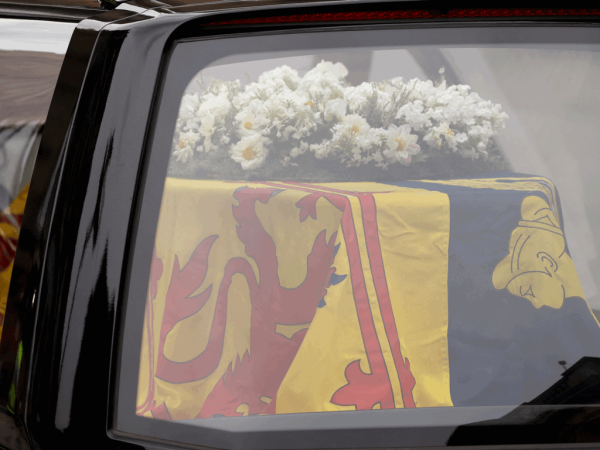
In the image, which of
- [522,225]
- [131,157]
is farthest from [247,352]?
[522,225]

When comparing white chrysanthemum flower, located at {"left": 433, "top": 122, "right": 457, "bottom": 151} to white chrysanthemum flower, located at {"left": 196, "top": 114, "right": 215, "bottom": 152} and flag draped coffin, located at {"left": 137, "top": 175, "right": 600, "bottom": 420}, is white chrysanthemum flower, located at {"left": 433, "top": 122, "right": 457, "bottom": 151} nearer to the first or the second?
flag draped coffin, located at {"left": 137, "top": 175, "right": 600, "bottom": 420}

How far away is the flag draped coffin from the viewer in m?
0.71

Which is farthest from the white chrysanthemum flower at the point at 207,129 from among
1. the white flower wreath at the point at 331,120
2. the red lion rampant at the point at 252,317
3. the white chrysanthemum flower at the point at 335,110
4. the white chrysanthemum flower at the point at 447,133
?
the white chrysanthemum flower at the point at 447,133

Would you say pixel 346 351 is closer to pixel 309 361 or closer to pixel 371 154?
pixel 309 361

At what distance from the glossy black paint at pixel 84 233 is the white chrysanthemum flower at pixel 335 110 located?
19cm

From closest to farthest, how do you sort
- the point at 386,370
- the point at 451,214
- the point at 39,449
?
the point at 39,449, the point at 386,370, the point at 451,214

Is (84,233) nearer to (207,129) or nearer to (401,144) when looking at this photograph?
(207,129)

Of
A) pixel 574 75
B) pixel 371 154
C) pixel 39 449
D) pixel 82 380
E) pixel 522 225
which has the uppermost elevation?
pixel 574 75

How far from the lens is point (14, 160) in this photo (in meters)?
0.78

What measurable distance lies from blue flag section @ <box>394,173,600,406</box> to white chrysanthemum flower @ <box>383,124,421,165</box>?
0.06 m

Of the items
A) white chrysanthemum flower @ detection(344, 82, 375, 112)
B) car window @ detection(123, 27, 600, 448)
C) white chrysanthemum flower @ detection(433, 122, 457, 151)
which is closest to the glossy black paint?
car window @ detection(123, 27, 600, 448)

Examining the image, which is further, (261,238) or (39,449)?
(261,238)

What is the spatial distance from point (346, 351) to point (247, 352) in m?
0.18

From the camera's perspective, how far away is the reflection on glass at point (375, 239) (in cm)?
72
